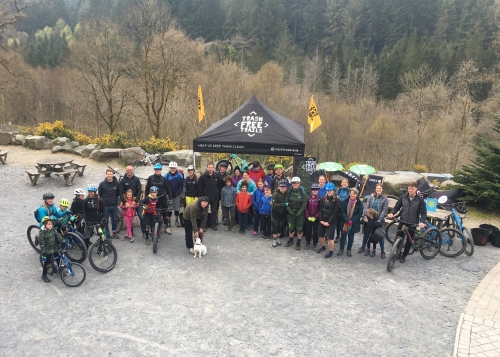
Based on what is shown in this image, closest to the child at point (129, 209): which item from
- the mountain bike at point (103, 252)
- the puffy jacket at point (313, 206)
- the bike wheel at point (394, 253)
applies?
the mountain bike at point (103, 252)

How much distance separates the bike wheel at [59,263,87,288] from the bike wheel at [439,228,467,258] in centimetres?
725

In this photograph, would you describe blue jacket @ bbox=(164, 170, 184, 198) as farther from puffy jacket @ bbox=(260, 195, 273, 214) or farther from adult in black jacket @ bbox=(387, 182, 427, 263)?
adult in black jacket @ bbox=(387, 182, 427, 263)

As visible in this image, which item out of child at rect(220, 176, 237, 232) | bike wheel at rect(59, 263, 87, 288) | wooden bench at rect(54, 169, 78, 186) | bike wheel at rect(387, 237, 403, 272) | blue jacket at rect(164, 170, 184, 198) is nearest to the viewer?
bike wheel at rect(59, 263, 87, 288)

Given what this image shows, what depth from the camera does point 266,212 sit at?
8586mm

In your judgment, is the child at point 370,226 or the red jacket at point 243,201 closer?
the child at point 370,226

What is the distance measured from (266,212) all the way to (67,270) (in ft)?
13.8

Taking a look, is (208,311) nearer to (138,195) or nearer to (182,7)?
(138,195)

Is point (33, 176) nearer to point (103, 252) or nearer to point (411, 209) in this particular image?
point (103, 252)

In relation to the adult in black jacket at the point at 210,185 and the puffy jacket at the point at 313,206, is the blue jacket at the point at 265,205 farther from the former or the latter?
the adult in black jacket at the point at 210,185

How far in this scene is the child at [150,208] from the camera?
804 centimetres

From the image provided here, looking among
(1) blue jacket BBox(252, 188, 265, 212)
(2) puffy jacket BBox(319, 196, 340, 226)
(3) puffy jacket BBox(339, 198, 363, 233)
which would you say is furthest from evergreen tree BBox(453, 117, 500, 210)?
(1) blue jacket BBox(252, 188, 265, 212)

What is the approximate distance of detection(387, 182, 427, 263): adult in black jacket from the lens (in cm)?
744

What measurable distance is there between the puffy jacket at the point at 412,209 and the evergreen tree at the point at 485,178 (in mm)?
4401

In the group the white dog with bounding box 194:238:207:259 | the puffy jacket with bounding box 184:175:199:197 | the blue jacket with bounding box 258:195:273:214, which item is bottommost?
the white dog with bounding box 194:238:207:259
